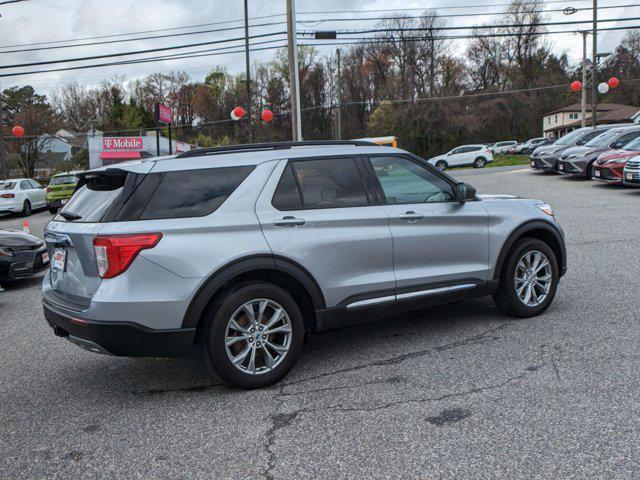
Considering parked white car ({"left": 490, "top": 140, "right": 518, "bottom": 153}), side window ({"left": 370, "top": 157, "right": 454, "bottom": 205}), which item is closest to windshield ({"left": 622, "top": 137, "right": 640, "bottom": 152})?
side window ({"left": 370, "top": 157, "right": 454, "bottom": 205})

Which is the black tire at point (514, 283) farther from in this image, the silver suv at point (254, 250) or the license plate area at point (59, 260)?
the license plate area at point (59, 260)

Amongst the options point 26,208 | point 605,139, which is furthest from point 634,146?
point 26,208

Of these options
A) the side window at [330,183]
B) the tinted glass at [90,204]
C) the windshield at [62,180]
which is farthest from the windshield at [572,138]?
the tinted glass at [90,204]

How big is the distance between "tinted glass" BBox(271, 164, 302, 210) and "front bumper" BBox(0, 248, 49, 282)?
19.9ft

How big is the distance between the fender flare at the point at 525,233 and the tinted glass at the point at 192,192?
98.8 inches

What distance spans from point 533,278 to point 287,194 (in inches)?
106

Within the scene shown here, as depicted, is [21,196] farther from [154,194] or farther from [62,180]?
[154,194]

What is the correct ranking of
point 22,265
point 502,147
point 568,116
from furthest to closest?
point 568,116
point 502,147
point 22,265

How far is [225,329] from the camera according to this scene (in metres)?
3.97

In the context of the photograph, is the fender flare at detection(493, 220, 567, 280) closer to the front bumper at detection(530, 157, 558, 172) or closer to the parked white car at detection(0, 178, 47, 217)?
the front bumper at detection(530, 157, 558, 172)

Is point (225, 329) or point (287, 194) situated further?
point (287, 194)

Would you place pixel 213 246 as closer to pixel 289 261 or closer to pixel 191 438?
pixel 289 261

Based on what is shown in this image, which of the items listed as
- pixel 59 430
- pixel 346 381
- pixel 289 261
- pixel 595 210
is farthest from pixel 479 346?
pixel 595 210

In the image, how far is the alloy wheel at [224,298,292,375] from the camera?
405 cm
